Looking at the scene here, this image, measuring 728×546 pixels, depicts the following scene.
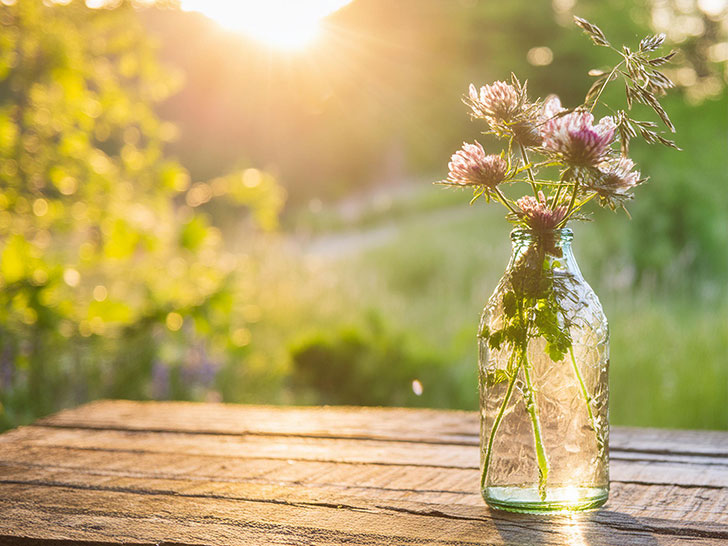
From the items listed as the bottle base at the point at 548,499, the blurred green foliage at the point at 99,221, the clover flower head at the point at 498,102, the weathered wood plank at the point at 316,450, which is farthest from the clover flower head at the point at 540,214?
the blurred green foliage at the point at 99,221

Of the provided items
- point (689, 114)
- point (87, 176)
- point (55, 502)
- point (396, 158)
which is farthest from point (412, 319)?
point (396, 158)

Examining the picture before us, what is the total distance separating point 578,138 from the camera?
0.88 meters

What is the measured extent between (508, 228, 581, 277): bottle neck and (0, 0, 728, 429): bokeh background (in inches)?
71.4

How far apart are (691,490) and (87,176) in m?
2.92

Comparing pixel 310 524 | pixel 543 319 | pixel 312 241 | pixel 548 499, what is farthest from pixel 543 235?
pixel 312 241

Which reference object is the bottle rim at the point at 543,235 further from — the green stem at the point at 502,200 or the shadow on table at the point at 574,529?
the shadow on table at the point at 574,529

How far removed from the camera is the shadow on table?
2.96 feet

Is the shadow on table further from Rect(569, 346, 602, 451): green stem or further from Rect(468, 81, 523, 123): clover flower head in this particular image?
Rect(468, 81, 523, 123): clover flower head

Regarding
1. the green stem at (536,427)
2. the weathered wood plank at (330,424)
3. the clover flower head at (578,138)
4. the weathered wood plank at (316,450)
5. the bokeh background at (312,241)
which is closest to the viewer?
the clover flower head at (578,138)

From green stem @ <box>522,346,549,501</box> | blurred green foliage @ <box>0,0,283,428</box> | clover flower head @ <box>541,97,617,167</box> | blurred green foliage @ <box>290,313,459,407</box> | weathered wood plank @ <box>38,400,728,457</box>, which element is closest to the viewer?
clover flower head @ <box>541,97,617,167</box>

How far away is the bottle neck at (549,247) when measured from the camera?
3.19ft

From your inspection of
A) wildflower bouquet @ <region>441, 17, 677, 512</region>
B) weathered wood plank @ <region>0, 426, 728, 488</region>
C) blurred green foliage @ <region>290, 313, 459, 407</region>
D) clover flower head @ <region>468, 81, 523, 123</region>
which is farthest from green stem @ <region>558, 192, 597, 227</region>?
blurred green foliage @ <region>290, 313, 459, 407</region>

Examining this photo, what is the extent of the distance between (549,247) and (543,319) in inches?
3.5

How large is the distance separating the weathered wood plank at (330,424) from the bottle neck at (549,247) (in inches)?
20.4
